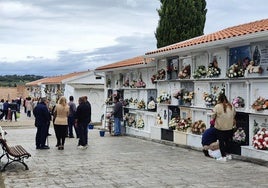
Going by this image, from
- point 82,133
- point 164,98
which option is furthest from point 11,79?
point 82,133

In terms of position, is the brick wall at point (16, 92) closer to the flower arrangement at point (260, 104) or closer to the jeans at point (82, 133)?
the jeans at point (82, 133)

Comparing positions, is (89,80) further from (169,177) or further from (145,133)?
(169,177)

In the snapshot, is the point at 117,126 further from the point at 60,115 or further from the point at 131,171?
the point at 131,171

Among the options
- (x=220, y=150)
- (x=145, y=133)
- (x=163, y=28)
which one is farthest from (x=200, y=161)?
(x=163, y=28)

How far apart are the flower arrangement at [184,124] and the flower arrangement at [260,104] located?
3672mm

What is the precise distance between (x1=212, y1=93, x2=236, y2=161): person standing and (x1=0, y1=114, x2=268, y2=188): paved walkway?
0.50 m

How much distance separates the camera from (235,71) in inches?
450

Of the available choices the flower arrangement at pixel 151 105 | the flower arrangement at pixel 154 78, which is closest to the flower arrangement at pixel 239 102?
the flower arrangement at pixel 154 78

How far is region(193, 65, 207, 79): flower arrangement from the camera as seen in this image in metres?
13.2

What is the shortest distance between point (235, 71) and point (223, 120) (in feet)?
5.03

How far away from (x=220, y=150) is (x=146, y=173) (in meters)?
2.48

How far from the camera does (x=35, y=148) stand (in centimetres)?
1418

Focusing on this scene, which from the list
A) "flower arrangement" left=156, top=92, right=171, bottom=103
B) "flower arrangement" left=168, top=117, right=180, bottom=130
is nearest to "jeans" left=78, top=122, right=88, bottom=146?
"flower arrangement" left=168, top=117, right=180, bottom=130

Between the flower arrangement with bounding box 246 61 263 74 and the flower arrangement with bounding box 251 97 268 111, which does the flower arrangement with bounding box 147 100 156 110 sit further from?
the flower arrangement with bounding box 251 97 268 111
